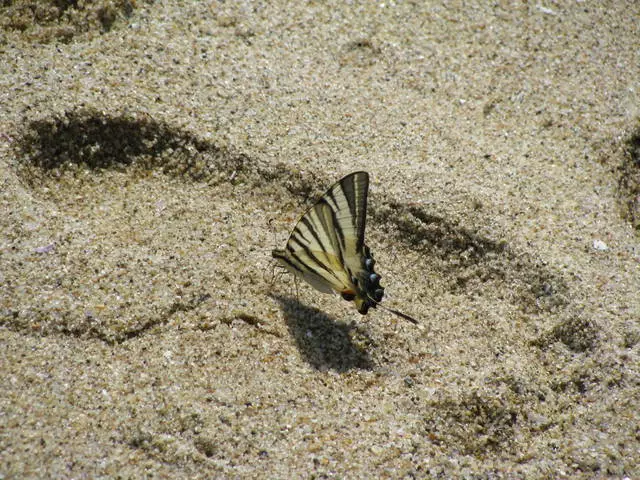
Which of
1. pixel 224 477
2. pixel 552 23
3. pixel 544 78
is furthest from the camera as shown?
pixel 552 23

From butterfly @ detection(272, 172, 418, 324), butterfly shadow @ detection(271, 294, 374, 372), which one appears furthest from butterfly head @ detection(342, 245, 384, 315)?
butterfly shadow @ detection(271, 294, 374, 372)

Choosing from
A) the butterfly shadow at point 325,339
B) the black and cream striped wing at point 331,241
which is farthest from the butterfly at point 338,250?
the butterfly shadow at point 325,339

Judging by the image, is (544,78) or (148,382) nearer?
(148,382)

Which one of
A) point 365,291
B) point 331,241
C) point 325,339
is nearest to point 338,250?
Result: point 331,241

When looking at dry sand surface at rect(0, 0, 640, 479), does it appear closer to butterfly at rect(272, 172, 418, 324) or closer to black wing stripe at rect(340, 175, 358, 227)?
butterfly at rect(272, 172, 418, 324)

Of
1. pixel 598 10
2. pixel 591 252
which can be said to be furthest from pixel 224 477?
pixel 598 10

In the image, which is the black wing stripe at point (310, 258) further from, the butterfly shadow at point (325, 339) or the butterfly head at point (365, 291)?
the butterfly shadow at point (325, 339)

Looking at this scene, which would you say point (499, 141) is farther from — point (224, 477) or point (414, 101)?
point (224, 477)
